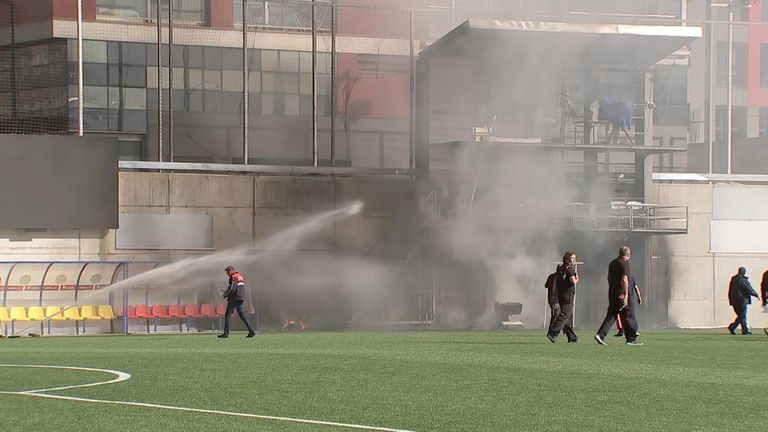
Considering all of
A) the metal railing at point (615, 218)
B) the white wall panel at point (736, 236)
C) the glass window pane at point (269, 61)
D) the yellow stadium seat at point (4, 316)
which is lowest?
the yellow stadium seat at point (4, 316)

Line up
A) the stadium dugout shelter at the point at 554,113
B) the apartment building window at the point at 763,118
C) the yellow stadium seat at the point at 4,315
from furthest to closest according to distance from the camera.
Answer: the apartment building window at the point at 763,118
the stadium dugout shelter at the point at 554,113
the yellow stadium seat at the point at 4,315

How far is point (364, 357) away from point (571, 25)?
27691mm

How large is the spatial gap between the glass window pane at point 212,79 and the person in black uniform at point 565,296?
106ft

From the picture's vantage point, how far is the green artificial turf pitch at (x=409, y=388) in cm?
1218

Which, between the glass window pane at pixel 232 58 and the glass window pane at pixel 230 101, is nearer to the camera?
the glass window pane at pixel 232 58

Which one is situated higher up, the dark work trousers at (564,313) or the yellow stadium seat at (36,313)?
the dark work trousers at (564,313)

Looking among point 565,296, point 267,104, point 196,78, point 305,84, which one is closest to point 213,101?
point 196,78

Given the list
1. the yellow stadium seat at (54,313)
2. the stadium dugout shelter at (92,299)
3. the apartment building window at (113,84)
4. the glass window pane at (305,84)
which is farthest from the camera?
the glass window pane at (305,84)

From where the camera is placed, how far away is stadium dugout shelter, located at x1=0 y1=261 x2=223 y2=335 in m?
39.4

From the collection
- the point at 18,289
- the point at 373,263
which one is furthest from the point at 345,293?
the point at 18,289

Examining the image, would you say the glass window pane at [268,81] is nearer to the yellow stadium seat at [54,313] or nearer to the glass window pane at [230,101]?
the glass window pane at [230,101]

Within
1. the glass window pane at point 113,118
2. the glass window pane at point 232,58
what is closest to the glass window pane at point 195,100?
the glass window pane at point 232,58

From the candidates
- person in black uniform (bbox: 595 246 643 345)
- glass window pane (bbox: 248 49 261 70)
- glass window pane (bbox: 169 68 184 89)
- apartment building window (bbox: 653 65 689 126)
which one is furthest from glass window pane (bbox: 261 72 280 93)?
person in black uniform (bbox: 595 246 643 345)

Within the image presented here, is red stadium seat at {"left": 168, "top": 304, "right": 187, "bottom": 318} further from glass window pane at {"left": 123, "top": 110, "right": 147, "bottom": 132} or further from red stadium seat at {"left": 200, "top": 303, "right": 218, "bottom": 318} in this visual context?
glass window pane at {"left": 123, "top": 110, "right": 147, "bottom": 132}
